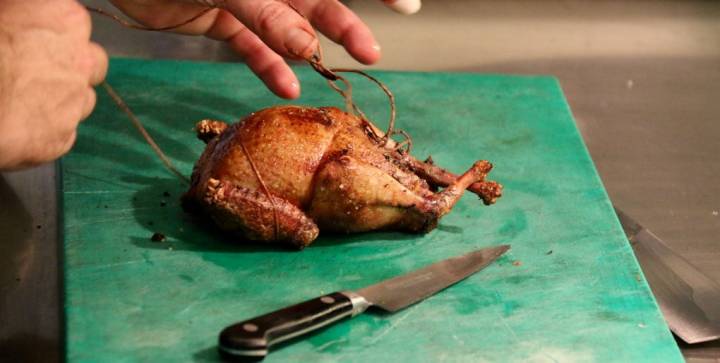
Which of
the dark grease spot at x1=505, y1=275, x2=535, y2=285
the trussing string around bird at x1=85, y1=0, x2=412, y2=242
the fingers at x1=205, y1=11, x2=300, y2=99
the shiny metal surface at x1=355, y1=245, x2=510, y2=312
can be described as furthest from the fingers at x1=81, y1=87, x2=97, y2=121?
the dark grease spot at x1=505, y1=275, x2=535, y2=285

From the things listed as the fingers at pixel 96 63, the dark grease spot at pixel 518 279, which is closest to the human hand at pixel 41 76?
the fingers at pixel 96 63

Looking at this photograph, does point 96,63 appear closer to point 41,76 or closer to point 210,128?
point 41,76

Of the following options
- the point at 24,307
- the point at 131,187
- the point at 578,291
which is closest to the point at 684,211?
the point at 578,291

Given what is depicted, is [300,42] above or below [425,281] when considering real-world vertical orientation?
above

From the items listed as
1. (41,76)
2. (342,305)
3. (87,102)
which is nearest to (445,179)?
(342,305)

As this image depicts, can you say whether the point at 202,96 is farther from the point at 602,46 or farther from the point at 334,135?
the point at 602,46

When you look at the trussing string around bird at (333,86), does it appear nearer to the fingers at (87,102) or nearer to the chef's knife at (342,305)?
the fingers at (87,102)

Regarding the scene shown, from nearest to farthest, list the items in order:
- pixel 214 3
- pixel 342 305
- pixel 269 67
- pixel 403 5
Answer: pixel 342 305
pixel 214 3
pixel 403 5
pixel 269 67
